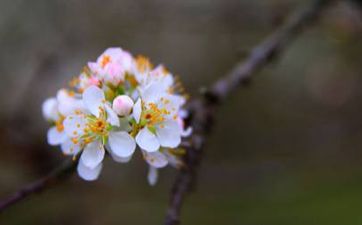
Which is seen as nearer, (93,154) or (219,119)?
(93,154)

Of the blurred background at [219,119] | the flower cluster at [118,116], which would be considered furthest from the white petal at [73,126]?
the blurred background at [219,119]

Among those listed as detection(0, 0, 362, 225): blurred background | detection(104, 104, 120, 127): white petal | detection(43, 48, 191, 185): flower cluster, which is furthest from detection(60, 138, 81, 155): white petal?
detection(0, 0, 362, 225): blurred background

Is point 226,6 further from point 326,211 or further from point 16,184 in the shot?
point 16,184

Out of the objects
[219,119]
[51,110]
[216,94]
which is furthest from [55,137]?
[219,119]

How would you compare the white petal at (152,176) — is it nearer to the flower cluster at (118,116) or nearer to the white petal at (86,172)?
the flower cluster at (118,116)

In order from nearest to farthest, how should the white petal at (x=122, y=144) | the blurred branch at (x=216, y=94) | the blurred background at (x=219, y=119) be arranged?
the white petal at (x=122, y=144), the blurred branch at (x=216, y=94), the blurred background at (x=219, y=119)

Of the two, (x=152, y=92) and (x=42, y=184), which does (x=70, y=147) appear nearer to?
(x=42, y=184)

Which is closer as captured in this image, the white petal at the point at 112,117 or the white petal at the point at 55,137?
the white petal at the point at 112,117
